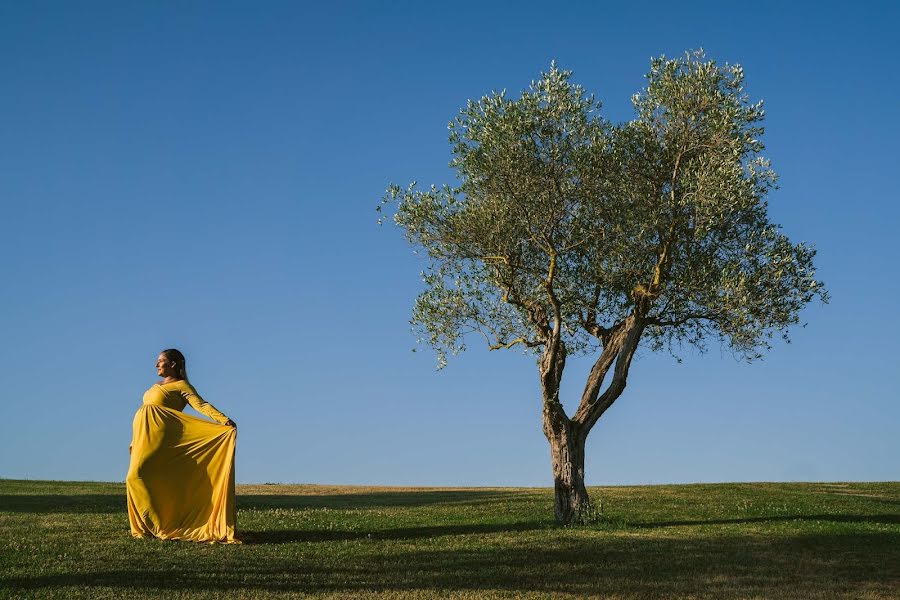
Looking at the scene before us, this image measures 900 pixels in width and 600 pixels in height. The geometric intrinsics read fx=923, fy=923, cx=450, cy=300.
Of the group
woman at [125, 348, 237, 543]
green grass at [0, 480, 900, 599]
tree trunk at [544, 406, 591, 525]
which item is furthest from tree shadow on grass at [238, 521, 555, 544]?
woman at [125, 348, 237, 543]

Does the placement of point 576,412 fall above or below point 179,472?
above

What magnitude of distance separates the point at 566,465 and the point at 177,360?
12043 millimetres

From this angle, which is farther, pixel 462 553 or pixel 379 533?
pixel 379 533

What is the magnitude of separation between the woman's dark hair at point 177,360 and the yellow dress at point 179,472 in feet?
3.26

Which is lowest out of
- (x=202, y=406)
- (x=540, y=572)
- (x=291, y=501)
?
(x=540, y=572)

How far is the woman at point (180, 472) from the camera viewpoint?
2167 cm

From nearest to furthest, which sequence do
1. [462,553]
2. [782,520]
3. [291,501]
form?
[462,553], [782,520], [291,501]

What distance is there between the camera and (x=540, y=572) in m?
18.6

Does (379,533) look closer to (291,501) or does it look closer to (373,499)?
(291,501)

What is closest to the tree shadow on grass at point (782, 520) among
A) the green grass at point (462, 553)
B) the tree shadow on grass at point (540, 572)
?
the green grass at point (462, 553)

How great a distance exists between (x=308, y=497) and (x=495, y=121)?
64.3ft

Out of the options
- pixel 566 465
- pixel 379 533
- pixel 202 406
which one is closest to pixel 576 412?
pixel 566 465

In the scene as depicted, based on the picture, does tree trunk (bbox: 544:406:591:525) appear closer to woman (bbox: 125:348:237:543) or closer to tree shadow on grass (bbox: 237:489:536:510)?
tree shadow on grass (bbox: 237:489:536:510)

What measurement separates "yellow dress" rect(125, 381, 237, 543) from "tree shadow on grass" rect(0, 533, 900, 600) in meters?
1.76
